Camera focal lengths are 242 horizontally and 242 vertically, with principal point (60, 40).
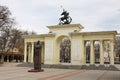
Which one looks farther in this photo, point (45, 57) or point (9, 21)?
point (9, 21)

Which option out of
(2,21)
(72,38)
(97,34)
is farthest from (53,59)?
(2,21)

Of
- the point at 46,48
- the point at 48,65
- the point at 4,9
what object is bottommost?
the point at 48,65

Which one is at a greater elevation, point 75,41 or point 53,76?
point 75,41

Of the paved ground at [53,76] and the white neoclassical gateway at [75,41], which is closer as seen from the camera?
the paved ground at [53,76]

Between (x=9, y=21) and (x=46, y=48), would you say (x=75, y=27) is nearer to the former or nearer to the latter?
(x=46, y=48)

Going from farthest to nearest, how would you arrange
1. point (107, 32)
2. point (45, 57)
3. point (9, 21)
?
point (9, 21)
point (45, 57)
point (107, 32)

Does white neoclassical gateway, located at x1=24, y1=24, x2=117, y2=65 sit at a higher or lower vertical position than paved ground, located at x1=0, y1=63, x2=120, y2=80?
higher

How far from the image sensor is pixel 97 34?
37656 mm

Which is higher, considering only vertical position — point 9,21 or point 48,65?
point 9,21

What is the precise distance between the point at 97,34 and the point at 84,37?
2.38 metres

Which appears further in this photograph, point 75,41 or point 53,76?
point 75,41

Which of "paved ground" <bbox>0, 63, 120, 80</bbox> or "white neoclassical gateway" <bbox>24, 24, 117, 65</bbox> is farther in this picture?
"white neoclassical gateway" <bbox>24, 24, 117, 65</bbox>

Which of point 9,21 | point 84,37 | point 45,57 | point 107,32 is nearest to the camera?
point 107,32

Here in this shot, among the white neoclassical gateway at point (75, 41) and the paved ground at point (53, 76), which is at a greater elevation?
the white neoclassical gateway at point (75, 41)
